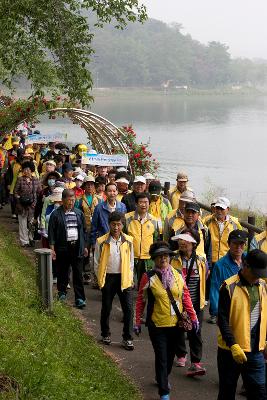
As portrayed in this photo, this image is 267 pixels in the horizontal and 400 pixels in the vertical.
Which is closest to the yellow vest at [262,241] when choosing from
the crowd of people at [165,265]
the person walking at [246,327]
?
the crowd of people at [165,265]

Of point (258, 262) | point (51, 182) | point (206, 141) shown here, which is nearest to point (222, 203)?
point (258, 262)

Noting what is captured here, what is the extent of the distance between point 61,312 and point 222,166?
121ft

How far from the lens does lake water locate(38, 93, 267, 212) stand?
36.0 m

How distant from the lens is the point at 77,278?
9.01 m

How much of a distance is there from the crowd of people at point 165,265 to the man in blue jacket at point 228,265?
0.01 m

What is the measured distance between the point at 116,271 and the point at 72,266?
1388 millimetres

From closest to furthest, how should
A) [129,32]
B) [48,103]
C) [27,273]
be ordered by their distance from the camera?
[27,273] < [48,103] < [129,32]

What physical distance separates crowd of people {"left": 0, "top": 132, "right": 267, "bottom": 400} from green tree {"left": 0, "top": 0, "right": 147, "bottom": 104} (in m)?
1.66

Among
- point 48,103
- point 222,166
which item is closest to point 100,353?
point 48,103

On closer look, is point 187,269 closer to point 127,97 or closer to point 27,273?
point 27,273

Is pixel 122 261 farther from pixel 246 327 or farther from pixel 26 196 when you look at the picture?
pixel 26 196

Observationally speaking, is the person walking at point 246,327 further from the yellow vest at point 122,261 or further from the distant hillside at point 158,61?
the distant hillside at point 158,61

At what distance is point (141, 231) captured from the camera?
8773 millimetres

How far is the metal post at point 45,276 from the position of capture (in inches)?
308
